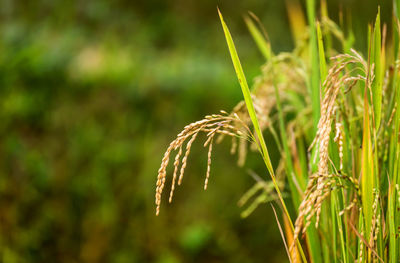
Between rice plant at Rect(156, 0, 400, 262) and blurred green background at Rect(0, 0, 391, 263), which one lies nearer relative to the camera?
rice plant at Rect(156, 0, 400, 262)

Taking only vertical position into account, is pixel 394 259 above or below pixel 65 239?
above

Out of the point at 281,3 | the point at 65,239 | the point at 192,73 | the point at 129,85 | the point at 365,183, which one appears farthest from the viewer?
the point at 281,3

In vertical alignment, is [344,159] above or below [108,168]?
above

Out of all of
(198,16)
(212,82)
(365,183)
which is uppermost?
(198,16)

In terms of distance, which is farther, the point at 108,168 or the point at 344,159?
the point at 108,168

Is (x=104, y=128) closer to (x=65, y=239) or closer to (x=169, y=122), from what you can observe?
(x=169, y=122)

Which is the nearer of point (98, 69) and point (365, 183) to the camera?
point (365, 183)

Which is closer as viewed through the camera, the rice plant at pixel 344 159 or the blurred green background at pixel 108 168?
the rice plant at pixel 344 159

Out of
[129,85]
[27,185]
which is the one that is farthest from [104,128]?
[27,185]
